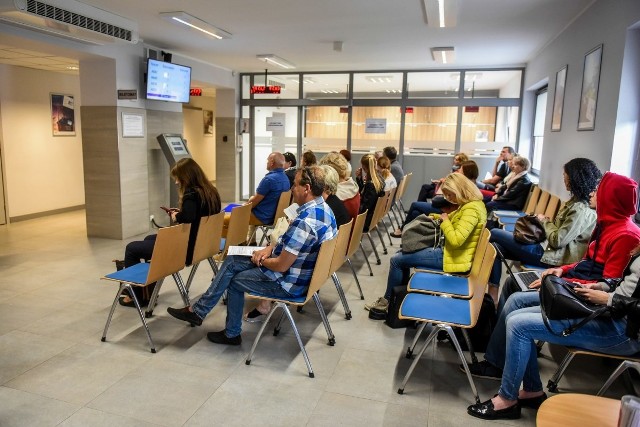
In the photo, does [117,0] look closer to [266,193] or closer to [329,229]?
[266,193]

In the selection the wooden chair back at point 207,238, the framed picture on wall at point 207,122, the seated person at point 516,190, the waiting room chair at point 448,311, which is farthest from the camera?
the framed picture on wall at point 207,122

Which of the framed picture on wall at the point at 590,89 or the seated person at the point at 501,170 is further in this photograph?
the seated person at the point at 501,170

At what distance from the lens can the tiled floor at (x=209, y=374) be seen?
2.50 meters

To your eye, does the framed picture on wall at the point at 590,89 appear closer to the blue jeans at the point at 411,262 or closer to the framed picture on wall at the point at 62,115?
the blue jeans at the point at 411,262

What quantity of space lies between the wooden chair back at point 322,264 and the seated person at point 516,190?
11.8 feet

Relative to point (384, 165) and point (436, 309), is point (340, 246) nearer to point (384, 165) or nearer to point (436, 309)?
point (436, 309)

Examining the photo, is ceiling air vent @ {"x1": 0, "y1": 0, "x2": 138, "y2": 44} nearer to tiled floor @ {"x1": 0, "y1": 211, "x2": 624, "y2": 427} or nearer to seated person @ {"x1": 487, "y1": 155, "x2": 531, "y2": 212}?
tiled floor @ {"x1": 0, "y1": 211, "x2": 624, "y2": 427}

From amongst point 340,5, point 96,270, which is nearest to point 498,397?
→ point 340,5

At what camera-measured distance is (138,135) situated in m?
6.64

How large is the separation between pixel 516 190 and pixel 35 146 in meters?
7.55

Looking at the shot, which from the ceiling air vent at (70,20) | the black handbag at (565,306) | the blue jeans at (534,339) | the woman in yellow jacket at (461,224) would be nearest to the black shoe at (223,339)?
the woman in yellow jacket at (461,224)

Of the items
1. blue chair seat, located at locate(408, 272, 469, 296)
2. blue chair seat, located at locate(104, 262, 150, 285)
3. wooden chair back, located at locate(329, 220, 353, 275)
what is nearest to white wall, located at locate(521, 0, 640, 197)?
blue chair seat, located at locate(408, 272, 469, 296)

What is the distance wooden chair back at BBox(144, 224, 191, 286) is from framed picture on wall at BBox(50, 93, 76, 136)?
6.12 meters

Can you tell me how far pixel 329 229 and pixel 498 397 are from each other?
139cm
